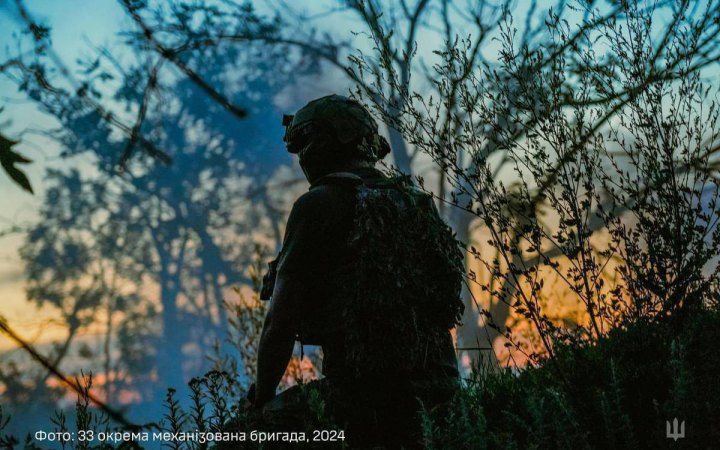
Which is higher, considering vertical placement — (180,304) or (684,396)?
(180,304)

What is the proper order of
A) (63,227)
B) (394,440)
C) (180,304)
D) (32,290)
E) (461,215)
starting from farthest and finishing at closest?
(180,304)
(63,227)
(32,290)
(461,215)
(394,440)

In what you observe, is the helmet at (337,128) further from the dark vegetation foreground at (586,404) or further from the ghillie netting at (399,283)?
the dark vegetation foreground at (586,404)

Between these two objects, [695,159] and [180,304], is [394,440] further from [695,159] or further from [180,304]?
[180,304]

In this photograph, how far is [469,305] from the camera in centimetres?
1752

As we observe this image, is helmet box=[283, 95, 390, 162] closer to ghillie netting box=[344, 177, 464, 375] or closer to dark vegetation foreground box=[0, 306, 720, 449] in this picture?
ghillie netting box=[344, 177, 464, 375]

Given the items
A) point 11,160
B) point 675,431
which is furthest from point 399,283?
point 11,160

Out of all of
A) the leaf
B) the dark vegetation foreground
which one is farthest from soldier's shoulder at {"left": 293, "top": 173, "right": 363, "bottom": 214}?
the leaf

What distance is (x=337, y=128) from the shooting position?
3400 millimetres

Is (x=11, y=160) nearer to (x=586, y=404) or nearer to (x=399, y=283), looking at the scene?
(x=399, y=283)

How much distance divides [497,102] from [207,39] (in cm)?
184

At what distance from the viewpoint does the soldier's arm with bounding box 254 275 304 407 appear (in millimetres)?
3082

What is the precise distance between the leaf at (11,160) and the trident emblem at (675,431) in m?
2.12

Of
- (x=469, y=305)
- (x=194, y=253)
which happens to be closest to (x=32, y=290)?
(x=194, y=253)

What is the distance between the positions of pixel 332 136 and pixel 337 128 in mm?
56
